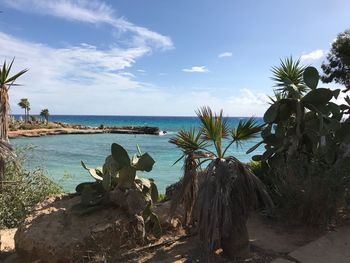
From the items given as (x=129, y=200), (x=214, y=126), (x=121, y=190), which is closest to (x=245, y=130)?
(x=214, y=126)

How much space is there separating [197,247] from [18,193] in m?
4.99

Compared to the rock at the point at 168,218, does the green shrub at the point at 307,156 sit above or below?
above

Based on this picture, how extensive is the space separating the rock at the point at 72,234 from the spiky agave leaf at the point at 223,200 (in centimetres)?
156

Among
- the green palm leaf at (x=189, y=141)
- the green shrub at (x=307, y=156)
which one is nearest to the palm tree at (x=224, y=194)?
the green palm leaf at (x=189, y=141)

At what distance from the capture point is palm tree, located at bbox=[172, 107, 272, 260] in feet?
16.9

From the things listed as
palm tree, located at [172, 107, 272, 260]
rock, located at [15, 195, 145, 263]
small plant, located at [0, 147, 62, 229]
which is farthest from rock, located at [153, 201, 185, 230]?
small plant, located at [0, 147, 62, 229]

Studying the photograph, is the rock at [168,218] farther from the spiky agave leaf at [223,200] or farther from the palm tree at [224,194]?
the spiky agave leaf at [223,200]

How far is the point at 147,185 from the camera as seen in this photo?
6996 millimetres

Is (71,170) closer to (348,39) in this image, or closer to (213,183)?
(348,39)

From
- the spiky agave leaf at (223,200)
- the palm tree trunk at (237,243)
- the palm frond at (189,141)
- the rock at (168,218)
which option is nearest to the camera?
the spiky agave leaf at (223,200)

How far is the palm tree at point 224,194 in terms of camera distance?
16.9ft

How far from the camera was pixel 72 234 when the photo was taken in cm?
621

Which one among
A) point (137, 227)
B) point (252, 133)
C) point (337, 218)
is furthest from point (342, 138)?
point (137, 227)

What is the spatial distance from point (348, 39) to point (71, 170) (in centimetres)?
1645
